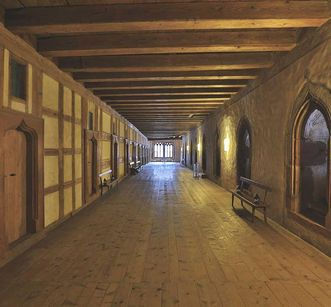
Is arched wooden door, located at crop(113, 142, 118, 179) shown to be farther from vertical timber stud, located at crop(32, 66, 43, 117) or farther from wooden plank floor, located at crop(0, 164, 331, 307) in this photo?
vertical timber stud, located at crop(32, 66, 43, 117)

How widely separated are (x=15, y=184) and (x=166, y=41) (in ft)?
10.1

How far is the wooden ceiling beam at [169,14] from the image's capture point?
136 inches

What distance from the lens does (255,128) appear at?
653cm

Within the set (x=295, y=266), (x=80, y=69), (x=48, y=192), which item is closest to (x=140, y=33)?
(x=80, y=69)

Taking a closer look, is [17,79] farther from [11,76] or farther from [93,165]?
[93,165]

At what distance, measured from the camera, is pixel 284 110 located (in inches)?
196

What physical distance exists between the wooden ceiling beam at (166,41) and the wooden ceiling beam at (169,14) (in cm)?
83

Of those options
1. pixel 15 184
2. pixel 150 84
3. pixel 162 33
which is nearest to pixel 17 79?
pixel 15 184

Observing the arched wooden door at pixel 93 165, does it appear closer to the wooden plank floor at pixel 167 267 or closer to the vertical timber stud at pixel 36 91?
the wooden plank floor at pixel 167 267

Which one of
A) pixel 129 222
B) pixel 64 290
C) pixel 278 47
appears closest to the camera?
pixel 64 290

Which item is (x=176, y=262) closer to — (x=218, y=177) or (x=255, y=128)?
(x=255, y=128)

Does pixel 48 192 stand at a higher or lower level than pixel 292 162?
lower

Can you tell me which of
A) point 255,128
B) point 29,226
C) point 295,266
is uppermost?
point 255,128

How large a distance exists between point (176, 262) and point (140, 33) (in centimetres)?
341
